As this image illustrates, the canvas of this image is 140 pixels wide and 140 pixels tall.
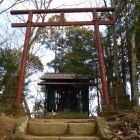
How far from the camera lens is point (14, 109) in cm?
585

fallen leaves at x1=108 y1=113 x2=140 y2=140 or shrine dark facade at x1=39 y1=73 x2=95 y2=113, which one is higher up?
shrine dark facade at x1=39 y1=73 x2=95 y2=113


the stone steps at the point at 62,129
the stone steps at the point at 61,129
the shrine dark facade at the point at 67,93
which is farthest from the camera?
the shrine dark facade at the point at 67,93

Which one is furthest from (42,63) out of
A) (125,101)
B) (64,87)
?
(125,101)

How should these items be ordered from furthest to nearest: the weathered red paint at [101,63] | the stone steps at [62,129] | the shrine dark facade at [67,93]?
the shrine dark facade at [67,93], the weathered red paint at [101,63], the stone steps at [62,129]

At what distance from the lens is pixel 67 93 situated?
46.2 ft

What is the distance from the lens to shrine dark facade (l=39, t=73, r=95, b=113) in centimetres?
1305

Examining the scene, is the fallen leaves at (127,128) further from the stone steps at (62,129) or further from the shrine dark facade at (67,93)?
the shrine dark facade at (67,93)

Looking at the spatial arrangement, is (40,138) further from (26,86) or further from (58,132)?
(26,86)

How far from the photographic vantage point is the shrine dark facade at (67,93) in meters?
13.1

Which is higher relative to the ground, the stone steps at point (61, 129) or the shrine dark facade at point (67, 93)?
the shrine dark facade at point (67, 93)

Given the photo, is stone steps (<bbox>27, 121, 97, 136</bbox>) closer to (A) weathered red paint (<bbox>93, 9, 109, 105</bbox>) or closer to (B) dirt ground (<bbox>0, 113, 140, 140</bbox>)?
(B) dirt ground (<bbox>0, 113, 140, 140</bbox>)

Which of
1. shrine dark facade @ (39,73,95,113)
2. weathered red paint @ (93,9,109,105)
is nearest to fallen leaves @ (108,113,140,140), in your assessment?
weathered red paint @ (93,9,109,105)

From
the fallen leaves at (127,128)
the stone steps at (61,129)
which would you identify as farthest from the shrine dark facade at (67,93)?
the stone steps at (61,129)

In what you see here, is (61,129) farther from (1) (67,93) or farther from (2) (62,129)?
(1) (67,93)
